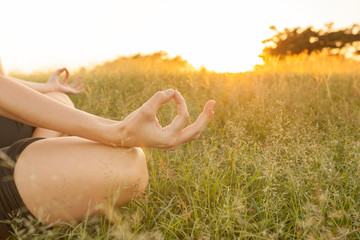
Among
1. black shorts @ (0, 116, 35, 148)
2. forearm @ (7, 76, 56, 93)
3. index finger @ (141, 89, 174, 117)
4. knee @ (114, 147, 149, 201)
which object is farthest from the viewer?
forearm @ (7, 76, 56, 93)

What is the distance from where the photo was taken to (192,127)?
121 centimetres

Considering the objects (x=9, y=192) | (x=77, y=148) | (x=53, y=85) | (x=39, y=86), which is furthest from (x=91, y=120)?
(x=53, y=85)

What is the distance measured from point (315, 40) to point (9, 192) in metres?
20.4

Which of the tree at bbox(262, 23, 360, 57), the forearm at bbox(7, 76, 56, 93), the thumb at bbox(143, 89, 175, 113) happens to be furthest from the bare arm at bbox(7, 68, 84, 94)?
the tree at bbox(262, 23, 360, 57)

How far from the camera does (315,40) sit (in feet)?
61.5

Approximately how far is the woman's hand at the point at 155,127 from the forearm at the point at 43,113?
3.3 inches

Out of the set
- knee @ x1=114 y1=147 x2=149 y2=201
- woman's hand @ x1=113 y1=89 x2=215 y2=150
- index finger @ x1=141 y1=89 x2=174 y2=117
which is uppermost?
index finger @ x1=141 y1=89 x2=174 y2=117

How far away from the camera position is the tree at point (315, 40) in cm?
1805

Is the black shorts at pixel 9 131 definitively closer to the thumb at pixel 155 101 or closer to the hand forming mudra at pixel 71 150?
the hand forming mudra at pixel 71 150

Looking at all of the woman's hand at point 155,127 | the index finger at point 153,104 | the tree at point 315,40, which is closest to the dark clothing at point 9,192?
the woman's hand at point 155,127

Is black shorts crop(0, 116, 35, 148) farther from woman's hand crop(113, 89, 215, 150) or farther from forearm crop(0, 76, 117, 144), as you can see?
woman's hand crop(113, 89, 215, 150)

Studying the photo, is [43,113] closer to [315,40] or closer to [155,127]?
[155,127]

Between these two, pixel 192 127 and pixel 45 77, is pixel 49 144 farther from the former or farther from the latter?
pixel 45 77

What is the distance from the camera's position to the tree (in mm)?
18047
